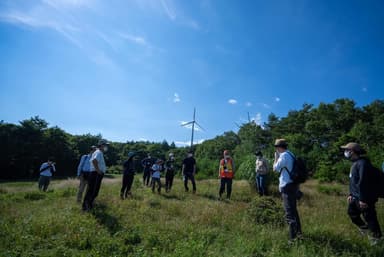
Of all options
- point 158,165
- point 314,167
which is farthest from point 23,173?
point 314,167

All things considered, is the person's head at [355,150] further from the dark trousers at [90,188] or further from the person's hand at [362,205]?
the dark trousers at [90,188]

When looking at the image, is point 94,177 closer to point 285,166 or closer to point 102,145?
point 102,145

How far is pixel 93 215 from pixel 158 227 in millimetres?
1923

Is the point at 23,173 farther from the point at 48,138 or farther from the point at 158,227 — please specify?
the point at 158,227

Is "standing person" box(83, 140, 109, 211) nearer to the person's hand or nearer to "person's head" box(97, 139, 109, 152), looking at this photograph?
"person's head" box(97, 139, 109, 152)

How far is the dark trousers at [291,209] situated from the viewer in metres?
3.93

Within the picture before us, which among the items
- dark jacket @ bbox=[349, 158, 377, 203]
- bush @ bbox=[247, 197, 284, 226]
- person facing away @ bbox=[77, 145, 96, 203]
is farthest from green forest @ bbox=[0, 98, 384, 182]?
dark jacket @ bbox=[349, 158, 377, 203]

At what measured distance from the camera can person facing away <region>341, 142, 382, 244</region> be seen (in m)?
3.88

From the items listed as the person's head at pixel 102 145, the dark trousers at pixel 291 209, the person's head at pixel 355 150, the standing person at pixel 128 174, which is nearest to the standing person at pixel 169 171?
the standing person at pixel 128 174

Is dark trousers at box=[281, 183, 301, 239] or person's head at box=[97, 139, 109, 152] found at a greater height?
person's head at box=[97, 139, 109, 152]

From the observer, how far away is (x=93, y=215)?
525 centimetres

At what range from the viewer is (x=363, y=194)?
3.87m

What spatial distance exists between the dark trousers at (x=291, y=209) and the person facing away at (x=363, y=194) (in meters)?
1.21

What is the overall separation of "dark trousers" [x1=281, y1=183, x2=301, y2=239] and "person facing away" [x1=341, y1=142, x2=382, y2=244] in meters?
1.21
